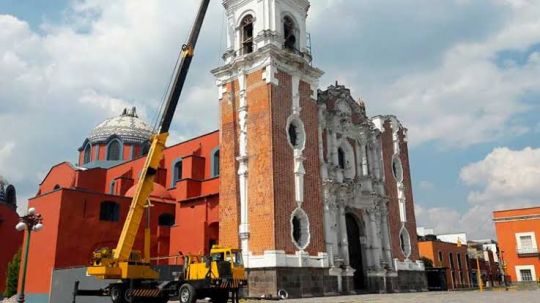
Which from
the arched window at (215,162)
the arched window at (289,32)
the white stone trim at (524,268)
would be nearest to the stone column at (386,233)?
the arched window at (215,162)

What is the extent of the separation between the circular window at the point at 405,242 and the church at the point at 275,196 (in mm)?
84

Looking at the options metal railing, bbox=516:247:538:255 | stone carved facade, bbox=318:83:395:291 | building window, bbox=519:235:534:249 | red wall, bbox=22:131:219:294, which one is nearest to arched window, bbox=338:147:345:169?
stone carved facade, bbox=318:83:395:291

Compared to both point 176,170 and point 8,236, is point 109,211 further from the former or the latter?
point 8,236

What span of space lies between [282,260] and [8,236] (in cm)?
2752

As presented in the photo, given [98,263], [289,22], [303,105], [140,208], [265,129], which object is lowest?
[98,263]

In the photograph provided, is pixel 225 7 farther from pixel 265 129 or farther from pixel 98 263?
pixel 98 263

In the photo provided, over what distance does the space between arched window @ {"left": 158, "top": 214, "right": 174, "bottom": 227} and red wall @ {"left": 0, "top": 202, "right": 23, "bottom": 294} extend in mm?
15771

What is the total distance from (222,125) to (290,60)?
5196 mm

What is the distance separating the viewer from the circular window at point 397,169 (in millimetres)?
35594

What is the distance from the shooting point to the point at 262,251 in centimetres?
2334

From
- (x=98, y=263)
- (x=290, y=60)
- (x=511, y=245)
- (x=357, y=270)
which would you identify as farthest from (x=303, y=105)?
(x=511, y=245)

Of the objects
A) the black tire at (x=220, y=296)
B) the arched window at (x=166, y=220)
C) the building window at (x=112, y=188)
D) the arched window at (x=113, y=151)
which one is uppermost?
the arched window at (x=113, y=151)

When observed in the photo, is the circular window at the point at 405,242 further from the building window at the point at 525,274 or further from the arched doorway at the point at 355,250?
the building window at the point at 525,274

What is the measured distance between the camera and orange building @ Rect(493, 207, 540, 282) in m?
47.5
